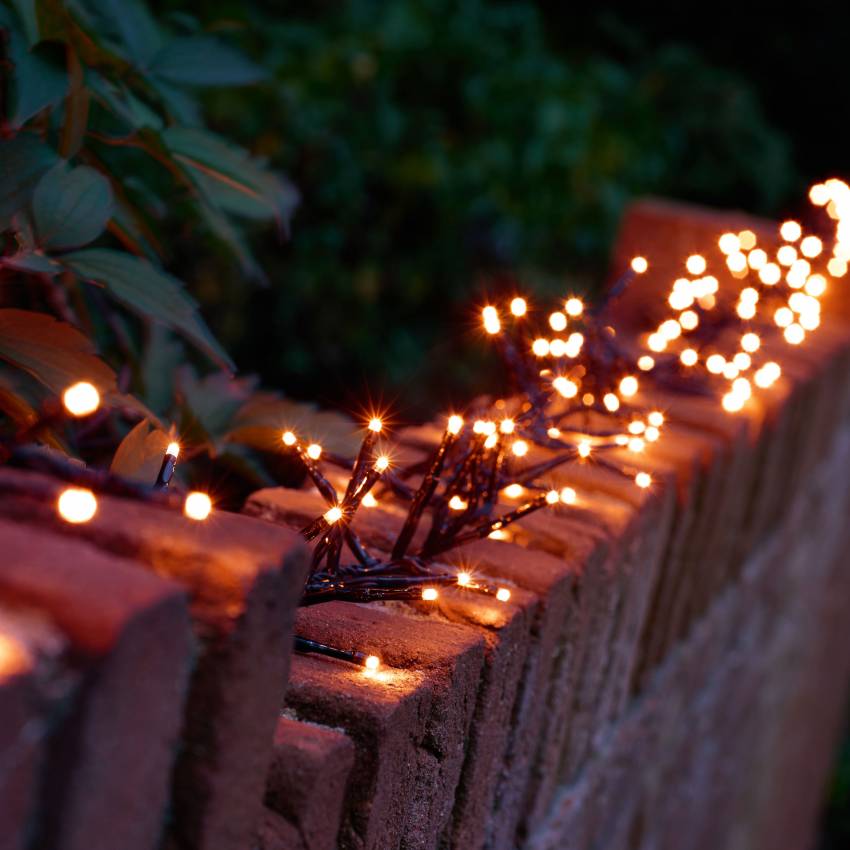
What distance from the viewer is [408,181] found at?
4.29 m

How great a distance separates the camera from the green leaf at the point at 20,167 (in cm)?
99

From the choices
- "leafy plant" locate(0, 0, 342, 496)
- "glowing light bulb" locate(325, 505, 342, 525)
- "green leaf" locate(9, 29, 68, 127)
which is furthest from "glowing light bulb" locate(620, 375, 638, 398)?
"green leaf" locate(9, 29, 68, 127)

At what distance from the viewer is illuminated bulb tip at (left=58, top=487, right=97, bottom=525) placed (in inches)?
24.4

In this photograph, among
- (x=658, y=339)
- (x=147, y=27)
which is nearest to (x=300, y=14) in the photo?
(x=658, y=339)

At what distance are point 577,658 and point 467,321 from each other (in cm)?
347

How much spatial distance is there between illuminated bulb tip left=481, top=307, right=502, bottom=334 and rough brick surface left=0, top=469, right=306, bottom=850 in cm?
69

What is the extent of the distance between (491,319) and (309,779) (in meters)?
0.67

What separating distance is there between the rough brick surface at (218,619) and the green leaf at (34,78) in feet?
1.73

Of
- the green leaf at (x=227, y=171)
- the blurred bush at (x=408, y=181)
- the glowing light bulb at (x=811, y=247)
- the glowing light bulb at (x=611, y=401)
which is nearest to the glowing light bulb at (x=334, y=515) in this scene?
the green leaf at (x=227, y=171)

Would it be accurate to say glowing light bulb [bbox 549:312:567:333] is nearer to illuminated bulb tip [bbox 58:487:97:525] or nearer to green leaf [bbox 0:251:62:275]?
green leaf [bbox 0:251:62:275]

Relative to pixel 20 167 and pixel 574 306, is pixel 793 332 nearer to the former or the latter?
pixel 574 306

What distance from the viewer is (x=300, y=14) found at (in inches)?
188

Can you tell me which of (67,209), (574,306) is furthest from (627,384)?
(67,209)

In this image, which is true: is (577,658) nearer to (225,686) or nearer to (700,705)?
(225,686)
